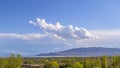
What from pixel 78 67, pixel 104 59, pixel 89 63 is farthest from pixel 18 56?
pixel 104 59

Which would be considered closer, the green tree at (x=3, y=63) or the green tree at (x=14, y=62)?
the green tree at (x=14, y=62)

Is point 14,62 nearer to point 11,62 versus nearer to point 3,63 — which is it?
point 11,62

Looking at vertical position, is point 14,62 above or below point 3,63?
above

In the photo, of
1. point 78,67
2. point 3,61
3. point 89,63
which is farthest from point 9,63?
point 89,63

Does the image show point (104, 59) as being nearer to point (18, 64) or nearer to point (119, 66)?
point (119, 66)

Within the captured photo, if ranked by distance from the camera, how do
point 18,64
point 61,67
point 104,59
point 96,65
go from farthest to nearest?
point 61,67 → point 104,59 → point 96,65 → point 18,64

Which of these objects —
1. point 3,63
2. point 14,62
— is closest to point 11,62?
point 14,62

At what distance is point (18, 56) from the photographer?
327 feet

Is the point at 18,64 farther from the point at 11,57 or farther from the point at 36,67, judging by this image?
the point at 36,67

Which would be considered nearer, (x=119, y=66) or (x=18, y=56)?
(x=18, y=56)

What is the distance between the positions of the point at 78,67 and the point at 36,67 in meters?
34.5

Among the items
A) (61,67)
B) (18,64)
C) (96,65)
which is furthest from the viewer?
(61,67)

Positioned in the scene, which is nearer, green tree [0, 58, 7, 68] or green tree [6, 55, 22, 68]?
green tree [6, 55, 22, 68]

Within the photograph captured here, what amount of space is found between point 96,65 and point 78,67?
1261 cm
